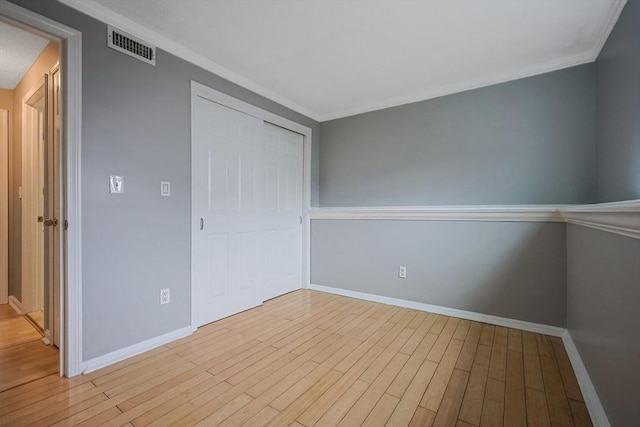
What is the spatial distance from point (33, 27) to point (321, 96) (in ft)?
7.85

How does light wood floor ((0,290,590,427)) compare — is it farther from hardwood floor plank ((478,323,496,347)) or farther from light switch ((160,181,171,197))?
light switch ((160,181,171,197))

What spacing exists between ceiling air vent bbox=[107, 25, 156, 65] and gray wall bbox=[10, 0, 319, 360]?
0.04 m

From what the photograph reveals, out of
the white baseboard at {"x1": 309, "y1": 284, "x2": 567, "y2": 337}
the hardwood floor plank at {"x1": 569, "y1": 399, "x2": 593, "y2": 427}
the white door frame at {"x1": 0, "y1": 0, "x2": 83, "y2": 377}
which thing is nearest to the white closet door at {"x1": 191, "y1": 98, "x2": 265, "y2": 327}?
the white door frame at {"x1": 0, "y1": 0, "x2": 83, "y2": 377}

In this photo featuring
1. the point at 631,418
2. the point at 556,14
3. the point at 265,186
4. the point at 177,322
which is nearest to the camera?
the point at 631,418

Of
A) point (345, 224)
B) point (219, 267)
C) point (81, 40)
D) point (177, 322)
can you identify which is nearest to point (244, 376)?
point (177, 322)

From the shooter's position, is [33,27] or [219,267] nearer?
[33,27]

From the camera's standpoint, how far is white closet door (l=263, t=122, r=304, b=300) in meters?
3.25

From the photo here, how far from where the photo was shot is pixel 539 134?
2510 millimetres

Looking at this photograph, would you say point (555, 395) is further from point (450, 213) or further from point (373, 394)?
point (450, 213)

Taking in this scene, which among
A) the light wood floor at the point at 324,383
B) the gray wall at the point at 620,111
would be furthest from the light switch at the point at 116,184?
the gray wall at the point at 620,111

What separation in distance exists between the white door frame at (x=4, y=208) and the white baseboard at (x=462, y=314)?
143 inches

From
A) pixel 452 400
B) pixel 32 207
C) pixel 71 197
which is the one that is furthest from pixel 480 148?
pixel 32 207

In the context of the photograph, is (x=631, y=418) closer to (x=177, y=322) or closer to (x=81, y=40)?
(x=177, y=322)

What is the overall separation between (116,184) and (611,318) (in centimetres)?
295
